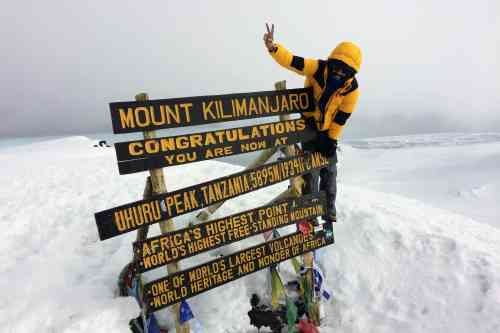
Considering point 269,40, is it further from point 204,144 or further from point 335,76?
point 204,144

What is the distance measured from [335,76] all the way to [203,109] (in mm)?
1776

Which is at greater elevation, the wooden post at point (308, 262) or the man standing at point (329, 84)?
the man standing at point (329, 84)

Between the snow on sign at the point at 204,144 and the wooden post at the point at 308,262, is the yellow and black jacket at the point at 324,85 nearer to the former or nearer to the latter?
the snow on sign at the point at 204,144

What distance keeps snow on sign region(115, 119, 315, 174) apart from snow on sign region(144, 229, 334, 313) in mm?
1315

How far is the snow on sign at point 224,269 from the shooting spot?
340 cm

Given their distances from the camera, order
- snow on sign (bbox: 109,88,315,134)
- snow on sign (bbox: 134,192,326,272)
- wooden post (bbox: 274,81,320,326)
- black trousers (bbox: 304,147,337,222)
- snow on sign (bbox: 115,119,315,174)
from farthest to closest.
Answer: black trousers (bbox: 304,147,337,222) < wooden post (bbox: 274,81,320,326) < snow on sign (bbox: 134,192,326,272) < snow on sign (bbox: 115,119,315,174) < snow on sign (bbox: 109,88,315,134)

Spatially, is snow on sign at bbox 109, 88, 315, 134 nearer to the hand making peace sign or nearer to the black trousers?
the hand making peace sign

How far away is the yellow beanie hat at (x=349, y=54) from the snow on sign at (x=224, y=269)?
241cm

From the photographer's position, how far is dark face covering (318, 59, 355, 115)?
383 cm

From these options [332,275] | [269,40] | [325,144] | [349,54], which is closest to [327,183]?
[325,144]

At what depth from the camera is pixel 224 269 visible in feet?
12.5

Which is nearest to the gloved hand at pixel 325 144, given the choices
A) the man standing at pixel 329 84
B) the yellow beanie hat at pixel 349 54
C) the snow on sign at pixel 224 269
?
the man standing at pixel 329 84

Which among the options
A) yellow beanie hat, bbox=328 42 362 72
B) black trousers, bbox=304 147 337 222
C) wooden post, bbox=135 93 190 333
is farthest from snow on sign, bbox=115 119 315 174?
black trousers, bbox=304 147 337 222

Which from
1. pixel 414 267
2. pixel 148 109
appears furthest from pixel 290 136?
pixel 414 267
